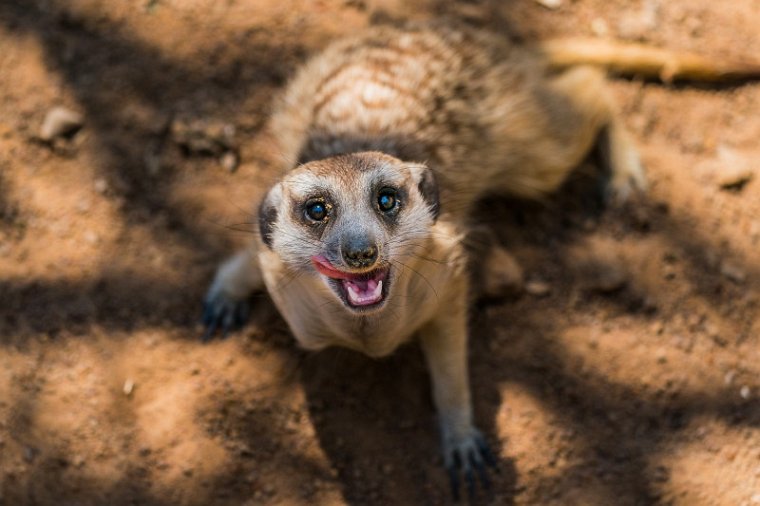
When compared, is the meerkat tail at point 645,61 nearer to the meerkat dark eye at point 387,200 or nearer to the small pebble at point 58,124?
the meerkat dark eye at point 387,200

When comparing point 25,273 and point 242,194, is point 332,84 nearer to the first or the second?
point 242,194

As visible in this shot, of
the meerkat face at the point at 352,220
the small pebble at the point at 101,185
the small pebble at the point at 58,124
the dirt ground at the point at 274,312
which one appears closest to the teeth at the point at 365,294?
the meerkat face at the point at 352,220

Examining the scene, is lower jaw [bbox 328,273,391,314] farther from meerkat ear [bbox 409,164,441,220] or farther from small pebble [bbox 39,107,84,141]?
small pebble [bbox 39,107,84,141]

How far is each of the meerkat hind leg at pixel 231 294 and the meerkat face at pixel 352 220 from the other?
665 mm

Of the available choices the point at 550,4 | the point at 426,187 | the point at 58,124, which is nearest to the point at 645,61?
the point at 550,4

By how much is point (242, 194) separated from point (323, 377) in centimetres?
82

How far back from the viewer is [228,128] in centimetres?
355

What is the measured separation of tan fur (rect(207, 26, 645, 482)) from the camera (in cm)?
255

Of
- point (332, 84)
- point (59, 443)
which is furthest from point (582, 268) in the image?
point (59, 443)

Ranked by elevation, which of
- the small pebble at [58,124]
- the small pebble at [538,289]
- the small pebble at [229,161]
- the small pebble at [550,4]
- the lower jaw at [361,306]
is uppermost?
the small pebble at [550,4]

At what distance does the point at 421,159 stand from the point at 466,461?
104 cm

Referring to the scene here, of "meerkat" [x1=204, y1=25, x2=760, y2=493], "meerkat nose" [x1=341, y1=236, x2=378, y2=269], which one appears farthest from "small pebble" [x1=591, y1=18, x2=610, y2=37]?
"meerkat nose" [x1=341, y1=236, x2=378, y2=269]

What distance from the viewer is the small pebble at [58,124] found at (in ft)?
11.3

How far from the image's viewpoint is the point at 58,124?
11.3ft
